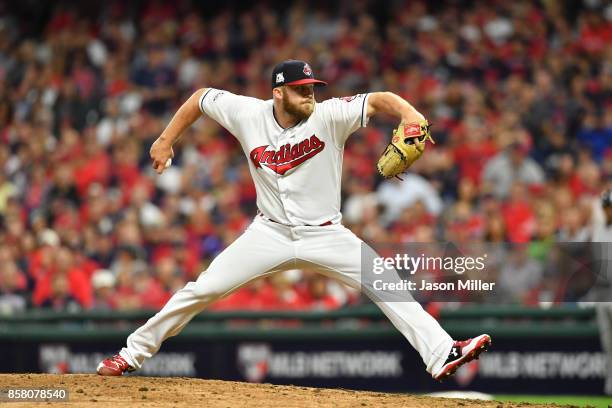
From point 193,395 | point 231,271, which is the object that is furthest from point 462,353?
point 193,395

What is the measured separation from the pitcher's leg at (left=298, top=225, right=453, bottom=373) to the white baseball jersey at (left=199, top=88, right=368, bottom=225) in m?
0.11

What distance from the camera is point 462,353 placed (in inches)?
241

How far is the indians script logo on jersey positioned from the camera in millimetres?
6270

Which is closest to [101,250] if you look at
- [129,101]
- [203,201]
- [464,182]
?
[203,201]

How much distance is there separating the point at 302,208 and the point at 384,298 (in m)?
0.65

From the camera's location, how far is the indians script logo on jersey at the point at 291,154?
6.27m

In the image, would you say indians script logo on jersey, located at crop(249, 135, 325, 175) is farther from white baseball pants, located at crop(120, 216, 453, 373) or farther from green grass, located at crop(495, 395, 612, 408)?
green grass, located at crop(495, 395, 612, 408)

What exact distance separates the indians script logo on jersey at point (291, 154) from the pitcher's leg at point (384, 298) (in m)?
0.38

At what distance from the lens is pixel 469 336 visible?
9.62 m

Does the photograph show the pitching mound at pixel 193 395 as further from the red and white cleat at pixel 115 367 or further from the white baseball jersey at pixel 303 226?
the white baseball jersey at pixel 303 226

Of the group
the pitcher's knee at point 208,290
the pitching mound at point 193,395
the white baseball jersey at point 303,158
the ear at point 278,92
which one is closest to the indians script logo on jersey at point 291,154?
the white baseball jersey at point 303,158

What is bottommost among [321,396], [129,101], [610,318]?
[321,396]

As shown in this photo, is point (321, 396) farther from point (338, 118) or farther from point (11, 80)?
point (11, 80)

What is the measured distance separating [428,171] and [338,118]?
5.59 m
